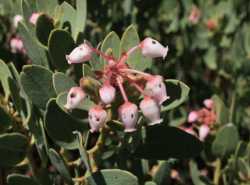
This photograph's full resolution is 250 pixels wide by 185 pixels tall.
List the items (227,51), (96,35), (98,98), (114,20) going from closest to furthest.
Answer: (98,98), (96,35), (114,20), (227,51)

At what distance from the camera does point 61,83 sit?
1.60 metres

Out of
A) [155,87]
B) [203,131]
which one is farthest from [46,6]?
[203,131]

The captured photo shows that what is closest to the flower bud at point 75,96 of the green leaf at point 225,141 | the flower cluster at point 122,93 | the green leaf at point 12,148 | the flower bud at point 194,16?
the flower cluster at point 122,93

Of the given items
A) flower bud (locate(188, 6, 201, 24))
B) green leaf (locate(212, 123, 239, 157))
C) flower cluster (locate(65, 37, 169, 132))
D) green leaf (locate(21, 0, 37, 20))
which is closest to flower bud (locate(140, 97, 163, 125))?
flower cluster (locate(65, 37, 169, 132))

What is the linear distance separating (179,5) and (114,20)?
494 millimetres

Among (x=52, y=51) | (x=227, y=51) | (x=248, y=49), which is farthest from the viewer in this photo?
(x=227, y=51)

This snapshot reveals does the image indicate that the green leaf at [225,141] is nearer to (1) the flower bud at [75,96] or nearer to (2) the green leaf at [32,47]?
(2) the green leaf at [32,47]

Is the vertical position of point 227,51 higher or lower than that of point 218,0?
lower

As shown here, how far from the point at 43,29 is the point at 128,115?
44 centimetres

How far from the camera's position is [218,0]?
340 centimetres

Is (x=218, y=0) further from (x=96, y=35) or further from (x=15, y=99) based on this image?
→ (x=15, y=99)

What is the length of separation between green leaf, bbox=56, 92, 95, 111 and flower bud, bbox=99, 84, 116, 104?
0.13 m

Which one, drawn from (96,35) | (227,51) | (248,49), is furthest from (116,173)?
(227,51)

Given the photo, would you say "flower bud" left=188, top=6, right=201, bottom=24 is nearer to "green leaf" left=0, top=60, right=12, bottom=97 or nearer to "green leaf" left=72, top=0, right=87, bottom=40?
"green leaf" left=72, top=0, right=87, bottom=40
